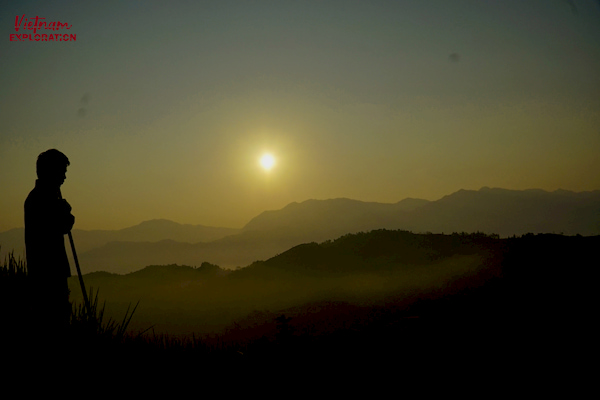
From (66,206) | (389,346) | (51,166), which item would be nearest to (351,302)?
(389,346)

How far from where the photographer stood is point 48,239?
16.7 ft

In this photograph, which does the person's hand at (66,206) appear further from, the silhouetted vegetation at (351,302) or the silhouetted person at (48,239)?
the silhouetted vegetation at (351,302)

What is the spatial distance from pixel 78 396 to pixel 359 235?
50.0 ft

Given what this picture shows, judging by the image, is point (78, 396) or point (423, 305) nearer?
point (78, 396)

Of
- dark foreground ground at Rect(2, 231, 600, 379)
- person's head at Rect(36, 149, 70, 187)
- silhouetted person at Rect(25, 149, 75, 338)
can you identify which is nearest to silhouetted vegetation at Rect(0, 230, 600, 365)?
dark foreground ground at Rect(2, 231, 600, 379)

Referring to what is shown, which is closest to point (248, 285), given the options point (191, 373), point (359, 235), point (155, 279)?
point (359, 235)

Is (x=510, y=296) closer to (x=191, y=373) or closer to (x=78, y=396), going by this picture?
(x=191, y=373)

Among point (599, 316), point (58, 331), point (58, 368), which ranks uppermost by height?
point (58, 331)

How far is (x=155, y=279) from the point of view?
22.5 meters

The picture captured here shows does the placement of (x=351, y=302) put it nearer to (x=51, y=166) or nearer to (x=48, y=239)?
(x=48, y=239)

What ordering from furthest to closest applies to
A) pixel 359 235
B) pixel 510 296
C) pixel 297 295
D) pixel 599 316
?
pixel 359 235
pixel 297 295
pixel 510 296
pixel 599 316

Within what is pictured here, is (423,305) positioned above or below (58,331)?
below

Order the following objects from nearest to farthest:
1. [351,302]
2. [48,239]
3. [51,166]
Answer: [48,239] < [51,166] < [351,302]

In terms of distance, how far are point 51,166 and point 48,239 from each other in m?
0.90
